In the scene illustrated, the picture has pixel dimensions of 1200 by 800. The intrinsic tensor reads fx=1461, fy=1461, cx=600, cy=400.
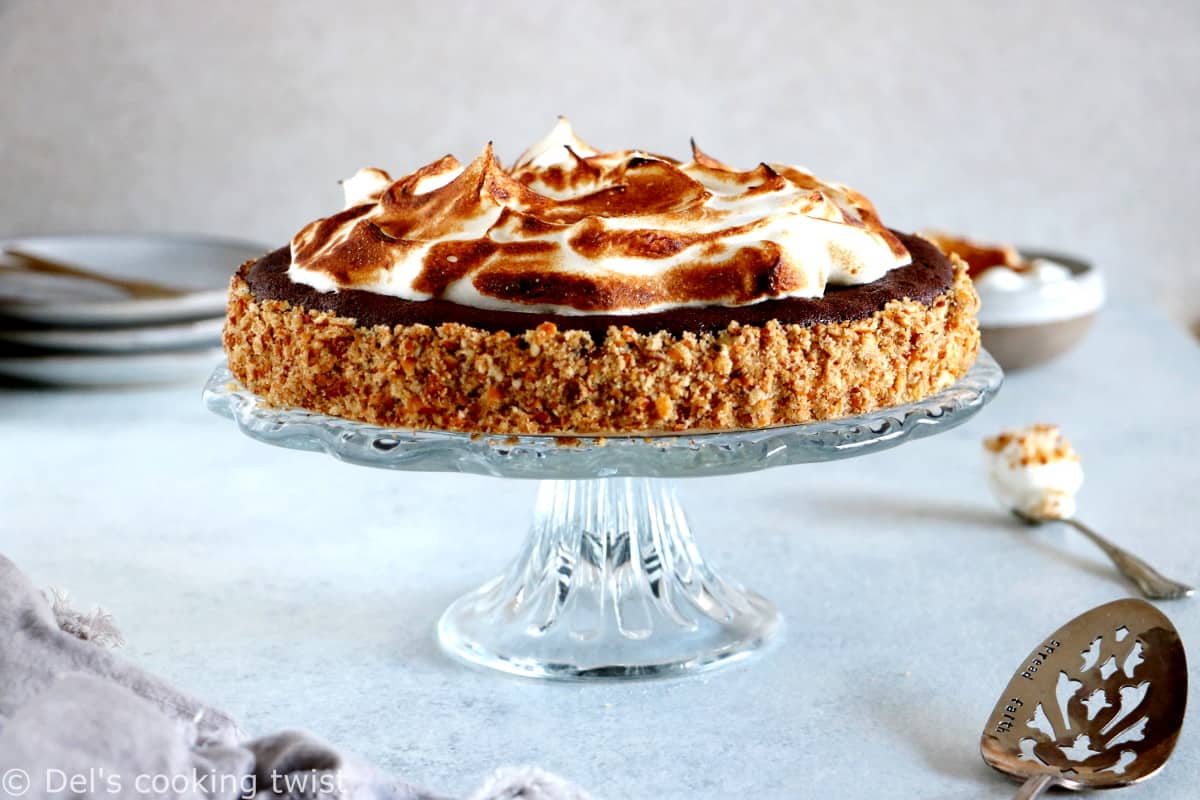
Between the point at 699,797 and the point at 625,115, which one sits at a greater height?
the point at 625,115

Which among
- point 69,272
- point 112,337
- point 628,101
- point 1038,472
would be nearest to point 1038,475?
point 1038,472

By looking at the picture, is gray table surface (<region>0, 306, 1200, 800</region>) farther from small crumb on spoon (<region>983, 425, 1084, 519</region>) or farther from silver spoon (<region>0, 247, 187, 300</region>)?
silver spoon (<region>0, 247, 187, 300</region>)

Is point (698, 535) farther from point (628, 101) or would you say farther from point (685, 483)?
point (628, 101)

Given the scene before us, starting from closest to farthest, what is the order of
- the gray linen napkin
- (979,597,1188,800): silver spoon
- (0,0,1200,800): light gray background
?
the gray linen napkin, (979,597,1188,800): silver spoon, (0,0,1200,800): light gray background

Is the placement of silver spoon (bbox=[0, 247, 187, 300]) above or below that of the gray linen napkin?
above

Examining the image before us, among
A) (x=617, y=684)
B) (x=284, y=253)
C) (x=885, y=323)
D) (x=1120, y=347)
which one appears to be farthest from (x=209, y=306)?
(x=1120, y=347)

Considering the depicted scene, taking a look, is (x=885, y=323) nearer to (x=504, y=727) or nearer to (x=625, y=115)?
(x=504, y=727)

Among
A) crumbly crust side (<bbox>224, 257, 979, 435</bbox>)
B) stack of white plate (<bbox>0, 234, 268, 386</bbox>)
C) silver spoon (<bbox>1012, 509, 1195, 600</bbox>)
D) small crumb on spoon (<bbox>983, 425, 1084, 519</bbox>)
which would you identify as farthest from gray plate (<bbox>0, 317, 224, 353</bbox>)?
silver spoon (<bbox>1012, 509, 1195, 600</bbox>)
